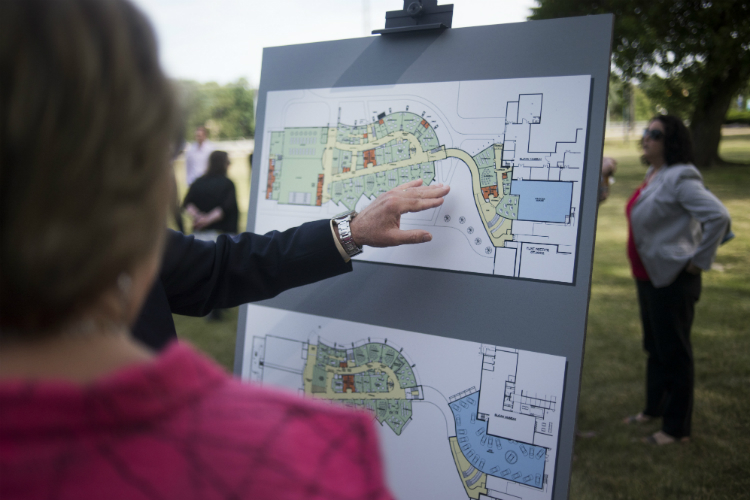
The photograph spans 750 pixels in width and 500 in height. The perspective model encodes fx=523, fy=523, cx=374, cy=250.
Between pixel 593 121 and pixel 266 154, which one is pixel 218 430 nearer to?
pixel 593 121

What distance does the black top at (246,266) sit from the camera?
1.31 m

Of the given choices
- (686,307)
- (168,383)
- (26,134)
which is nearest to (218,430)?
(168,383)

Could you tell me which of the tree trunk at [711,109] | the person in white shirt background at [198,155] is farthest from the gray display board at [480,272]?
the tree trunk at [711,109]

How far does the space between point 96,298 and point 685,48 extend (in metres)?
8.28

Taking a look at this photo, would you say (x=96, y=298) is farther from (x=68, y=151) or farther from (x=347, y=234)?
(x=347, y=234)

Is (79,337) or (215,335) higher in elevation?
(79,337)

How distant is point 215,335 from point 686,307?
3.44 m

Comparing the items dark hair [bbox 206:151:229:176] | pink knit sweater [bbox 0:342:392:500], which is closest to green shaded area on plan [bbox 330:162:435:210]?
pink knit sweater [bbox 0:342:392:500]

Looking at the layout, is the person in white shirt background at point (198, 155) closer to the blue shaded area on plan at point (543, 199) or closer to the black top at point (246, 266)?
the black top at point (246, 266)

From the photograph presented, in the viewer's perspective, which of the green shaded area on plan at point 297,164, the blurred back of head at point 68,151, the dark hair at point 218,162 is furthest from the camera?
the dark hair at point 218,162

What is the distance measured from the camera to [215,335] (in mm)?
4410

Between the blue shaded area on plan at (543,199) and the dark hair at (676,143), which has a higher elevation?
the dark hair at (676,143)

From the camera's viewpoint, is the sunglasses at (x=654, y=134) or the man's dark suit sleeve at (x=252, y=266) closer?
the man's dark suit sleeve at (x=252, y=266)

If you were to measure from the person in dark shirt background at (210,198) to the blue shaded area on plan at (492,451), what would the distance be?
344cm
